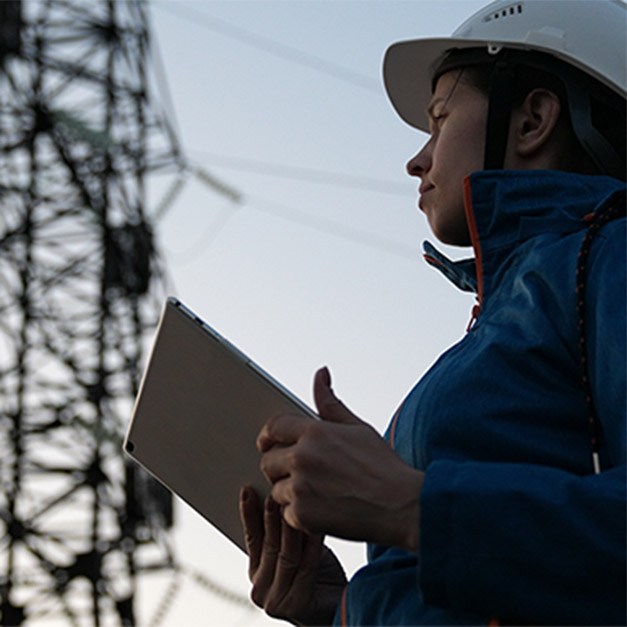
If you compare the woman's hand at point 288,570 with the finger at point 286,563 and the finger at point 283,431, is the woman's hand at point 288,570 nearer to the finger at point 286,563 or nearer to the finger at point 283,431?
the finger at point 286,563

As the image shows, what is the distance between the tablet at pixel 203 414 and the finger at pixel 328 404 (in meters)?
0.04

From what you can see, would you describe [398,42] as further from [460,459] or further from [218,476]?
[460,459]

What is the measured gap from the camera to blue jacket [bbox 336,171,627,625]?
0.95 meters

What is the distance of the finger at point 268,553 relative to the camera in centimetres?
140

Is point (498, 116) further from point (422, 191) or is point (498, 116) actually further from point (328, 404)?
point (328, 404)

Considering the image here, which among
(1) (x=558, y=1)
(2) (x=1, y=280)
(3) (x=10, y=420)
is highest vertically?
(2) (x=1, y=280)

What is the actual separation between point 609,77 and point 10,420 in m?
9.83

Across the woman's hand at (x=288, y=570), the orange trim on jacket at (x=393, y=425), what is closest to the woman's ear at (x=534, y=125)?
the orange trim on jacket at (x=393, y=425)

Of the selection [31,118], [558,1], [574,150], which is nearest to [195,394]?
[574,150]

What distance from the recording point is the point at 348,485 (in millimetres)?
1036

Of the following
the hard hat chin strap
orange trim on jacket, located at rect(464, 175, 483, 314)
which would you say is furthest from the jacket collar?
the hard hat chin strap

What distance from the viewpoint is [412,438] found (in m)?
1.22

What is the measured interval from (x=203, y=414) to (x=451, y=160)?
0.50 meters

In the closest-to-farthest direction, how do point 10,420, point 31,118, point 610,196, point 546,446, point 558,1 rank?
point 546,446, point 610,196, point 558,1, point 10,420, point 31,118
